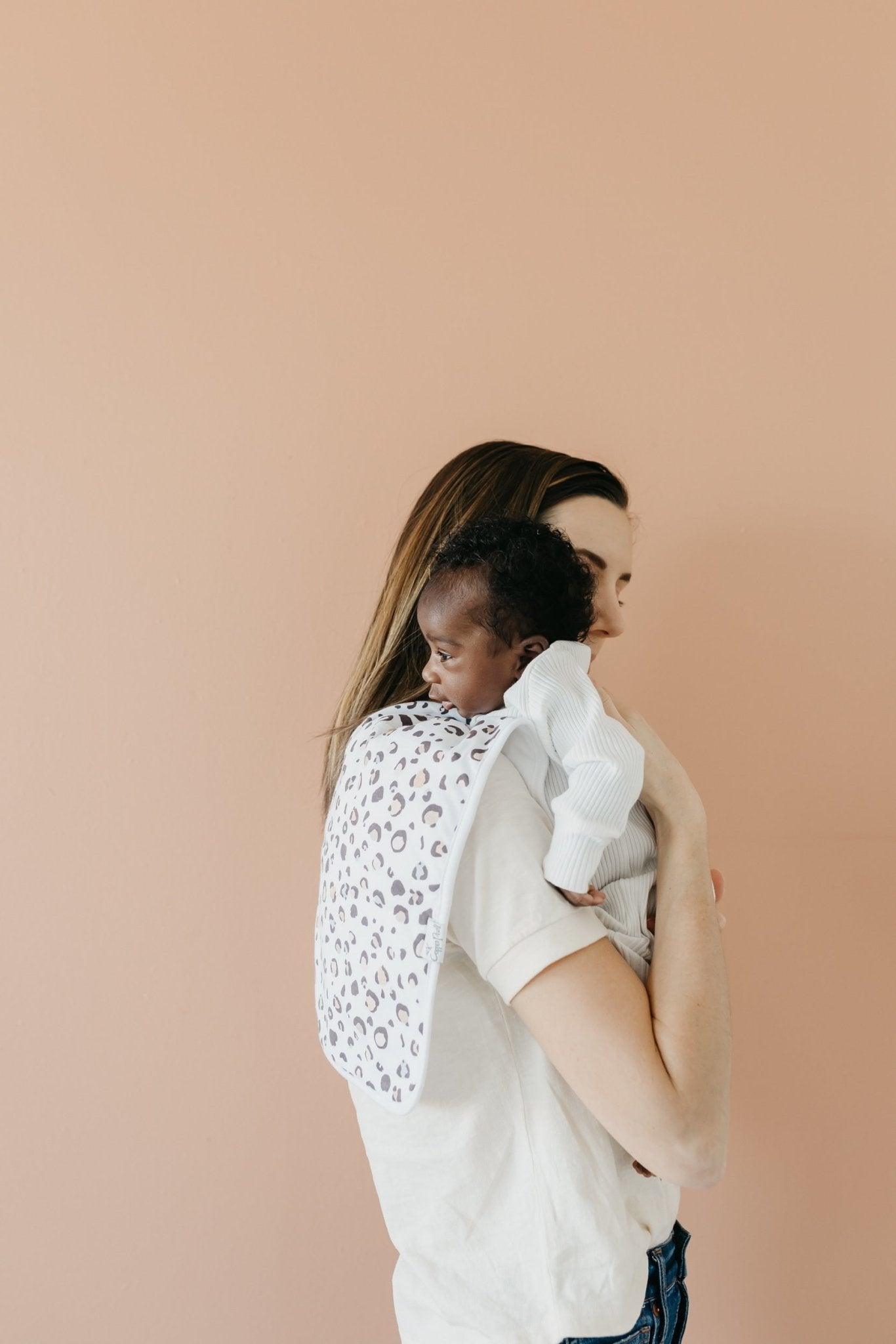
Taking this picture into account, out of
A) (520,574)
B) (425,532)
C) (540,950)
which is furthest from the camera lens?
(425,532)

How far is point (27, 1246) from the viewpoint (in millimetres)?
1339

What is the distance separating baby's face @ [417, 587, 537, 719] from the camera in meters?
0.99

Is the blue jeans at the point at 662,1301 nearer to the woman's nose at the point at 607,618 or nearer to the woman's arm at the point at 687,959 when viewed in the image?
the woman's arm at the point at 687,959

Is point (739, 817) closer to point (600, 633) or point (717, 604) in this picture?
point (717, 604)

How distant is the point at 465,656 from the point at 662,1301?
0.64 m

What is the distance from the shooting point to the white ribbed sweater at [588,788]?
85 cm

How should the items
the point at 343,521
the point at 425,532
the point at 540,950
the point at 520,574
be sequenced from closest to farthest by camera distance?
the point at 540,950 < the point at 520,574 < the point at 425,532 < the point at 343,521

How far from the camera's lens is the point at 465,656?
99 cm

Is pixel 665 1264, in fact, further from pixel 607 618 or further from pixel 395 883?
pixel 607 618

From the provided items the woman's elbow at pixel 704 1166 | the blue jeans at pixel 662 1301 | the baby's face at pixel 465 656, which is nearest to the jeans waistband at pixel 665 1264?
the blue jeans at pixel 662 1301

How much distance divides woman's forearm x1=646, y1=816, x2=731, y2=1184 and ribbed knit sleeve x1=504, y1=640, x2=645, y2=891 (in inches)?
4.9

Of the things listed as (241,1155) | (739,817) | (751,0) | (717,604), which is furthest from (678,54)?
(241,1155)

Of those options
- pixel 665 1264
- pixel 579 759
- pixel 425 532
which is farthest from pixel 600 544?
pixel 665 1264

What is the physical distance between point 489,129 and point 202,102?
1.22ft
